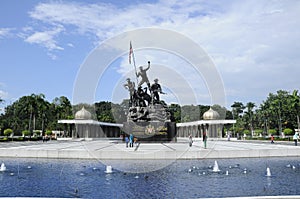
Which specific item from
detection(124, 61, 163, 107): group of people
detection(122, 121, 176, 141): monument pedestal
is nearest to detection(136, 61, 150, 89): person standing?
detection(124, 61, 163, 107): group of people

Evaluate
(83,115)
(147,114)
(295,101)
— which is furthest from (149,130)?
(295,101)

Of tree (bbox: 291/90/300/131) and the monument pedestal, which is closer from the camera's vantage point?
the monument pedestal

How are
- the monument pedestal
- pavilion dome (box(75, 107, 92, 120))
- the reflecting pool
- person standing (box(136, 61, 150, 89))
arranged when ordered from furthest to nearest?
1. pavilion dome (box(75, 107, 92, 120))
2. person standing (box(136, 61, 150, 89))
3. the monument pedestal
4. the reflecting pool

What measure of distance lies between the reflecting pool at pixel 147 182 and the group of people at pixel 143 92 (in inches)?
744

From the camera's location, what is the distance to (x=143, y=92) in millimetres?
34781

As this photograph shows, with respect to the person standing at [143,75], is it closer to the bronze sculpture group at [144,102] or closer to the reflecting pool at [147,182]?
the bronze sculpture group at [144,102]

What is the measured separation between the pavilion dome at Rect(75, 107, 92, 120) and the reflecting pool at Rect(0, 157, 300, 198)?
1705 inches

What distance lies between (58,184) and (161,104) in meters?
24.5

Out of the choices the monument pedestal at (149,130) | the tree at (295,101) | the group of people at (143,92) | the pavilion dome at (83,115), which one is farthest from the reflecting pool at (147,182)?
the tree at (295,101)

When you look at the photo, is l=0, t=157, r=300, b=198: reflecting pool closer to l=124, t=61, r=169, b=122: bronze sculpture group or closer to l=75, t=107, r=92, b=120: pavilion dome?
l=124, t=61, r=169, b=122: bronze sculpture group

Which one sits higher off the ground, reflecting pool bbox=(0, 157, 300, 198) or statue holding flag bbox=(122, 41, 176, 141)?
statue holding flag bbox=(122, 41, 176, 141)

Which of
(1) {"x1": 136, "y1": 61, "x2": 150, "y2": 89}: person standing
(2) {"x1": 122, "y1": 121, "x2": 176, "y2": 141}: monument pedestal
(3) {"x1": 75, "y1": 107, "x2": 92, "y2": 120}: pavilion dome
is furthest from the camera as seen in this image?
(3) {"x1": 75, "y1": 107, "x2": 92, "y2": 120}: pavilion dome

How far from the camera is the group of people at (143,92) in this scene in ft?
112

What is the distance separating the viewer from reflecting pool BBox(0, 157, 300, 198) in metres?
9.42
